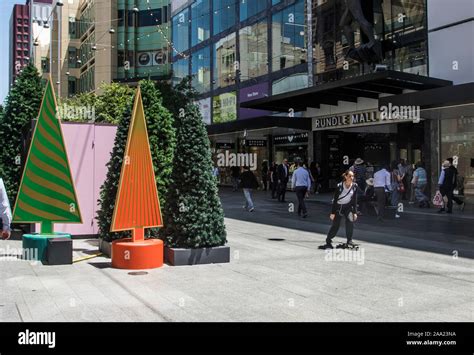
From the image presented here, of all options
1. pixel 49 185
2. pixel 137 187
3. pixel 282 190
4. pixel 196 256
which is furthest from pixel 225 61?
pixel 196 256

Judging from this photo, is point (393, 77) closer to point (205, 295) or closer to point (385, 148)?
point (385, 148)

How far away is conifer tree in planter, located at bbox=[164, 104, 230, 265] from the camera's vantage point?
8.58m

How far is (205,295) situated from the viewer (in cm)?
655

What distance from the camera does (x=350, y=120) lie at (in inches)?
975

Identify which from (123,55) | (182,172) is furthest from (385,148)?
(123,55)

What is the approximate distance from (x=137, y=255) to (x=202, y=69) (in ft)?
114

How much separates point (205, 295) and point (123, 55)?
195ft

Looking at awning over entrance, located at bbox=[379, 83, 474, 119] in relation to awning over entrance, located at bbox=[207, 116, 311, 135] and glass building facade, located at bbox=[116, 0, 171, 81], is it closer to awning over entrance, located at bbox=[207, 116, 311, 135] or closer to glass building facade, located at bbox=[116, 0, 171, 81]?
awning over entrance, located at bbox=[207, 116, 311, 135]

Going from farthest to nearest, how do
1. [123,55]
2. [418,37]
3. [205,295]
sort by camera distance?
[123,55]
[418,37]
[205,295]

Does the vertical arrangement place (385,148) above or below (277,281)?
above

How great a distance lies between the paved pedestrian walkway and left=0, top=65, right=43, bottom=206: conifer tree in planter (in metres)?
2.54

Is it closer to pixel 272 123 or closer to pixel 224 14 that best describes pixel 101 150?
pixel 272 123

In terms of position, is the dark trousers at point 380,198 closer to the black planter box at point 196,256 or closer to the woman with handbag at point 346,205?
the woman with handbag at point 346,205
